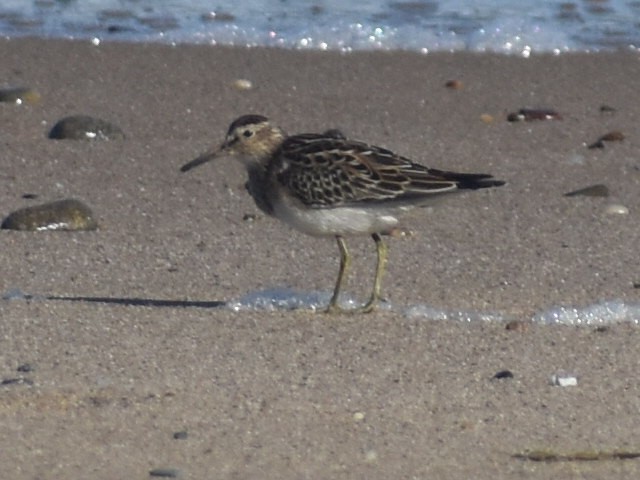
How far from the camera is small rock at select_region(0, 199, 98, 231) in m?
7.29

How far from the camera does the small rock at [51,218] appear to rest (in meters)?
7.29

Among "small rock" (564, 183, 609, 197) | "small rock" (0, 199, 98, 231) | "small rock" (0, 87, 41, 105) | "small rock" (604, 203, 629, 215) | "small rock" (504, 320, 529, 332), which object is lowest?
"small rock" (0, 87, 41, 105)

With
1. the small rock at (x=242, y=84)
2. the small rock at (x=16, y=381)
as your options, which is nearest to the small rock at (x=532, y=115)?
the small rock at (x=242, y=84)

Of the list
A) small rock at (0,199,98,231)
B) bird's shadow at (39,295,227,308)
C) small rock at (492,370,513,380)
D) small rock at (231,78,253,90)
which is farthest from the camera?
small rock at (231,78,253,90)

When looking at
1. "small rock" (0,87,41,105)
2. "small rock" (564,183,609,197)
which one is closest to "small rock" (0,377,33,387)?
"small rock" (564,183,609,197)

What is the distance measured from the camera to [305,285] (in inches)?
264

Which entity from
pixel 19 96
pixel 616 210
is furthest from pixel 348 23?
pixel 616 210

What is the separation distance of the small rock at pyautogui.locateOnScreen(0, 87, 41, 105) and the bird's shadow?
12.7 ft

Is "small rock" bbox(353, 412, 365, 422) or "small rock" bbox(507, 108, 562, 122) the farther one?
"small rock" bbox(507, 108, 562, 122)

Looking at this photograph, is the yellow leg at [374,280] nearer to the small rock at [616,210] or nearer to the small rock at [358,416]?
the small rock at [358,416]

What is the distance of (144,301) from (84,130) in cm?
300

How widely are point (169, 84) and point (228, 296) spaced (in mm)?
4377

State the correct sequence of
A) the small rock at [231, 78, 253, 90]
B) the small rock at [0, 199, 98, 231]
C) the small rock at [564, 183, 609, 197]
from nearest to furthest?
the small rock at [0, 199, 98, 231], the small rock at [564, 183, 609, 197], the small rock at [231, 78, 253, 90]

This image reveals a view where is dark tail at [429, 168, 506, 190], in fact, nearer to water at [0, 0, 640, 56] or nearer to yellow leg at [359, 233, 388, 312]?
yellow leg at [359, 233, 388, 312]
